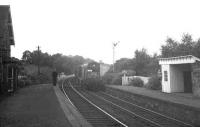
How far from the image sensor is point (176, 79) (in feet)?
89.2

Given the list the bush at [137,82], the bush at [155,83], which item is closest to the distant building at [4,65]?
the bush at [155,83]

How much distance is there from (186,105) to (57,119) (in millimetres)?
8432

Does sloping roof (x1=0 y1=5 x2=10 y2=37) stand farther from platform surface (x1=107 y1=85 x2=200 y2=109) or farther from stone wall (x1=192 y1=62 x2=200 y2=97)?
stone wall (x1=192 y1=62 x2=200 y2=97)

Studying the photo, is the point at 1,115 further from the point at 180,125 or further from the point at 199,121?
the point at 199,121

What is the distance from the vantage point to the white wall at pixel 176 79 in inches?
1061

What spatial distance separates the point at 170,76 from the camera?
2683 cm

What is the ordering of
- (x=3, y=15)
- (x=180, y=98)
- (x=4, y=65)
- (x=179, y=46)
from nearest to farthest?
(x=180, y=98) → (x=4, y=65) → (x=3, y=15) → (x=179, y=46)

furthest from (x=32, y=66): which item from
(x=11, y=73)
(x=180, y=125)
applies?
(x=180, y=125)

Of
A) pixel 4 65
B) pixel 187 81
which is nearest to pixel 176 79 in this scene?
pixel 187 81

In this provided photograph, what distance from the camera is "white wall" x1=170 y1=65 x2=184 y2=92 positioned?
27.0 metres

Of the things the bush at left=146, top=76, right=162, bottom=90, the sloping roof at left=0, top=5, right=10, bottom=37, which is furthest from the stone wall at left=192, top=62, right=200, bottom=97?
the sloping roof at left=0, top=5, right=10, bottom=37

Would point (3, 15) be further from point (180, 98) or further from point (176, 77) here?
point (180, 98)

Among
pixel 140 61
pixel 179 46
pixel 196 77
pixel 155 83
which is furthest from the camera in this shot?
pixel 140 61

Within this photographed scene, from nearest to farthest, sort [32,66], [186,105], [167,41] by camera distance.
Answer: [186,105] < [167,41] < [32,66]
